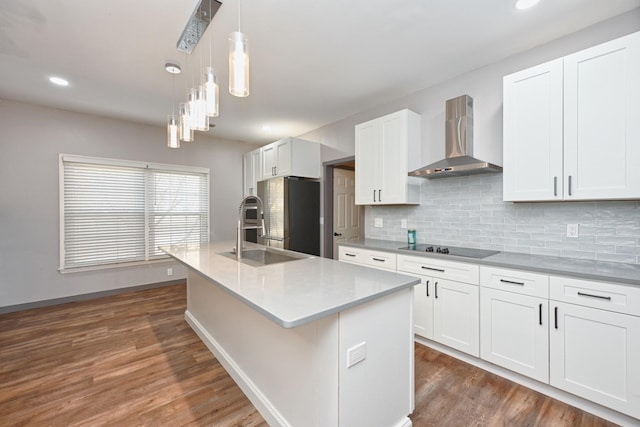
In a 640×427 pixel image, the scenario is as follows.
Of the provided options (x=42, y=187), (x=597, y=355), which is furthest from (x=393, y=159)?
(x=42, y=187)

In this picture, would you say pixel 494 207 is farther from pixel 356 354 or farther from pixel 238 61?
pixel 238 61

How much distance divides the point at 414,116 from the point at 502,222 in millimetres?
1410

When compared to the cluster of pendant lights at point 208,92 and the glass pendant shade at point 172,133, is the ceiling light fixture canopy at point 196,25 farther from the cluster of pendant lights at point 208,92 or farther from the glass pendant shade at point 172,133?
the glass pendant shade at point 172,133

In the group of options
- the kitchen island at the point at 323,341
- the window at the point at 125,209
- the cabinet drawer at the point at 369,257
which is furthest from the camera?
the window at the point at 125,209

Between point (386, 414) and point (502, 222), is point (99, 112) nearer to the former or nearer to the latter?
point (386, 414)

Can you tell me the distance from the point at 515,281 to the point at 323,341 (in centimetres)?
155

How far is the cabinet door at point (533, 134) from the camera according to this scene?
1.97 meters

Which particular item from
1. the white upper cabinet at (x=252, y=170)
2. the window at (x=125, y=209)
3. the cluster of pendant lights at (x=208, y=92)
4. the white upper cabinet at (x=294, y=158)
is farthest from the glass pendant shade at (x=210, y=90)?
the window at (x=125, y=209)

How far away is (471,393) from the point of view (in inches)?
75.1

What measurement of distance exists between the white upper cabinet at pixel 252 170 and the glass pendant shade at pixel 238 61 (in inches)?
138

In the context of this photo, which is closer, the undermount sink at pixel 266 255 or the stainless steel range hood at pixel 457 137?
the undermount sink at pixel 266 255

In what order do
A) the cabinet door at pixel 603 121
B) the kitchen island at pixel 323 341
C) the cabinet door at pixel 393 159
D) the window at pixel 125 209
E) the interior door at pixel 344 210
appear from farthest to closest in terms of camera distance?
1. the interior door at pixel 344 210
2. the window at pixel 125 209
3. the cabinet door at pixel 393 159
4. the cabinet door at pixel 603 121
5. the kitchen island at pixel 323 341

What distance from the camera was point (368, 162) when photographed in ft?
10.8

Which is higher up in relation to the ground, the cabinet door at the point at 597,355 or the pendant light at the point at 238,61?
the pendant light at the point at 238,61
